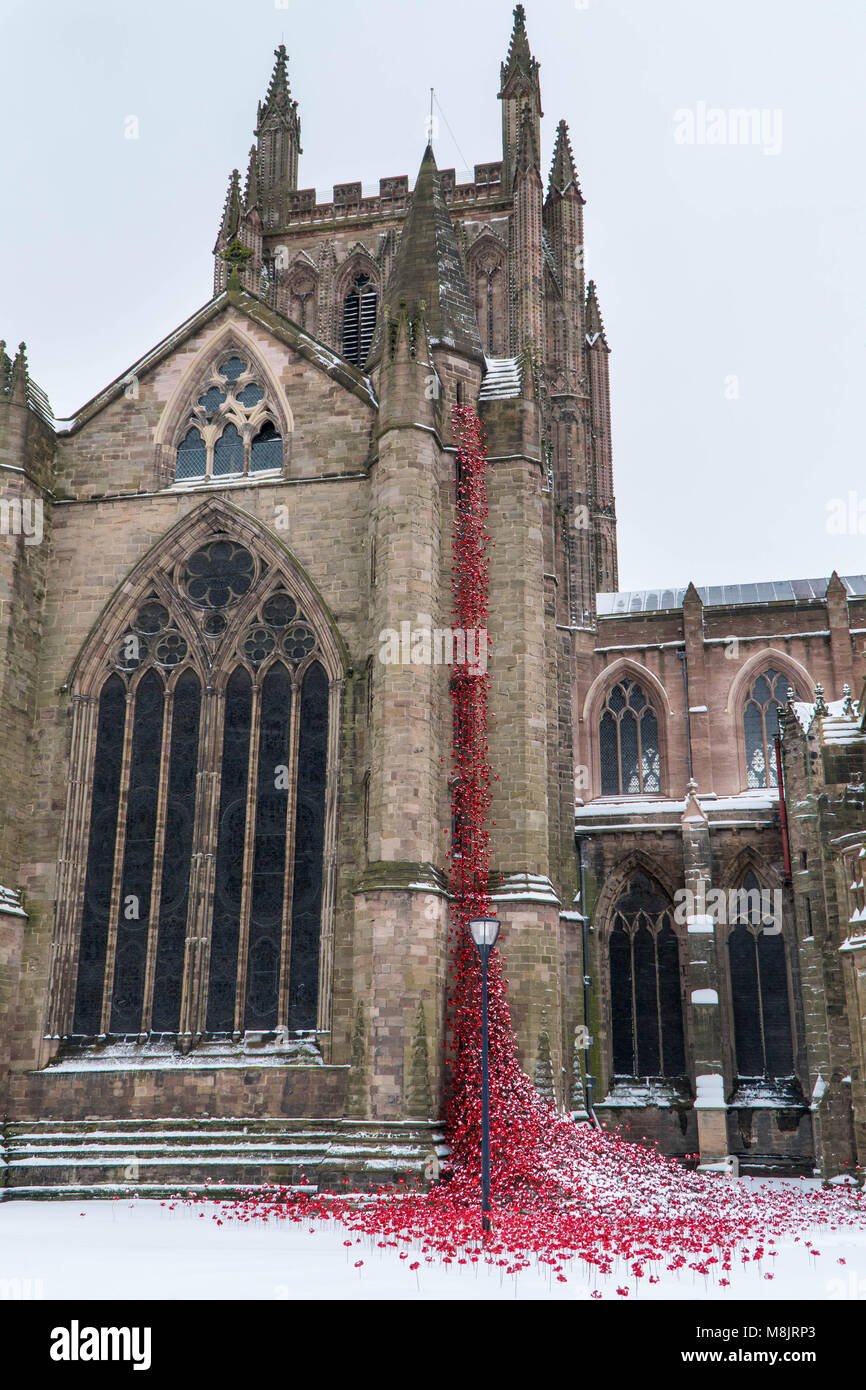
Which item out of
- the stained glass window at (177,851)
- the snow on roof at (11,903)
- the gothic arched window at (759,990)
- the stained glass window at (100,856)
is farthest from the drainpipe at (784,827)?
the snow on roof at (11,903)

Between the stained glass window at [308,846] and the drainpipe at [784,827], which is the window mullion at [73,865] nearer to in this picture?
the stained glass window at [308,846]

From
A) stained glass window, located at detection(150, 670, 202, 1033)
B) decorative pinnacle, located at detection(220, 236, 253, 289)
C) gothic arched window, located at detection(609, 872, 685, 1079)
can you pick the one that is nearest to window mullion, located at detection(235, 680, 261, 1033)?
stained glass window, located at detection(150, 670, 202, 1033)

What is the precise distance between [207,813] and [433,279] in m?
10.2

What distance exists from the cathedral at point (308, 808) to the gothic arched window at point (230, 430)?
0.05 metres

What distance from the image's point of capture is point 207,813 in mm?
20000

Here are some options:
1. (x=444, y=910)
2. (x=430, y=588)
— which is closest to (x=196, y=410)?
(x=430, y=588)

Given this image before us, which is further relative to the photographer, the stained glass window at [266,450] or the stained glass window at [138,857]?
the stained glass window at [266,450]

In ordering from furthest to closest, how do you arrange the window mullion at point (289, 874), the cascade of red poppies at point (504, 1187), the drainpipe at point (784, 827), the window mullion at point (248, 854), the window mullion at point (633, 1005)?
the window mullion at point (633, 1005) < the drainpipe at point (784, 827) < the window mullion at point (248, 854) < the window mullion at point (289, 874) < the cascade of red poppies at point (504, 1187)

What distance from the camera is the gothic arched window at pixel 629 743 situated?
106 feet

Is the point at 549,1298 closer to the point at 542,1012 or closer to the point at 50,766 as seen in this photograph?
the point at 542,1012

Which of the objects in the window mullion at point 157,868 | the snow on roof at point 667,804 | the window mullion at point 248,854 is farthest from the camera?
the snow on roof at point 667,804

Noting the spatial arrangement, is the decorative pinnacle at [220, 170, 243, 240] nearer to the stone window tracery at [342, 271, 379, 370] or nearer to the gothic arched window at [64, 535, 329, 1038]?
the stone window tracery at [342, 271, 379, 370]

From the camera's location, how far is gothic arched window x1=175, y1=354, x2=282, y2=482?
72.0 feet

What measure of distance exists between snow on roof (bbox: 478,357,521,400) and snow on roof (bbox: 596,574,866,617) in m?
12.6
